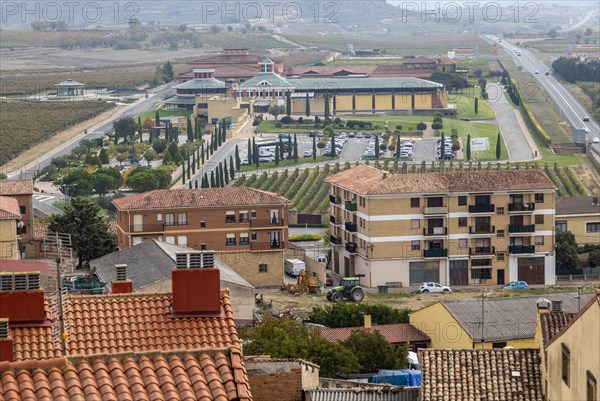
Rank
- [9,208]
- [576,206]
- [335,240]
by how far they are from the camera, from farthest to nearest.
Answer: [576,206], [335,240], [9,208]

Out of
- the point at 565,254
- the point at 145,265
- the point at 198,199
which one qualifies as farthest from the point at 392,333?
the point at 565,254

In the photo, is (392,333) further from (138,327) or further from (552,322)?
(138,327)

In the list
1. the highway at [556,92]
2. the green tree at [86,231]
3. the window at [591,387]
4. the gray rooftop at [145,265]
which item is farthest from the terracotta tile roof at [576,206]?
the window at [591,387]

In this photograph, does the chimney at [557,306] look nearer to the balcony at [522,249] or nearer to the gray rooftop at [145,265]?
the gray rooftop at [145,265]

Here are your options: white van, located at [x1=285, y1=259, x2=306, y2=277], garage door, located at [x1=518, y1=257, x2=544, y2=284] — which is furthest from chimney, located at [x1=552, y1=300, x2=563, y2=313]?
garage door, located at [x1=518, y1=257, x2=544, y2=284]

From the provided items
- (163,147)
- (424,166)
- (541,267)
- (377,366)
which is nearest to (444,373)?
(377,366)

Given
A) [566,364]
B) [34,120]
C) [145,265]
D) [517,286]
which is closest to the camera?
[566,364]
